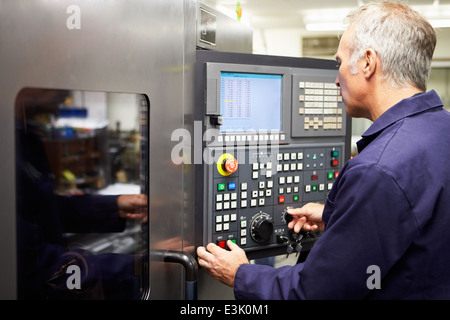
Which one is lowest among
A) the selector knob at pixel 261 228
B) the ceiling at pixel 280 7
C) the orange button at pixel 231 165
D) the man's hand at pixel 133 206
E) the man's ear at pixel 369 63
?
the selector knob at pixel 261 228

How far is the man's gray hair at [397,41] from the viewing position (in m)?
0.93

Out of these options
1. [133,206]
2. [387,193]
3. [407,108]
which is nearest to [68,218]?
[133,206]

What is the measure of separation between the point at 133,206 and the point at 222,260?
28 cm

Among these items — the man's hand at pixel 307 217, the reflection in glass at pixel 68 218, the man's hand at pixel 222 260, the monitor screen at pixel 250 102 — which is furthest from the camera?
the man's hand at pixel 307 217

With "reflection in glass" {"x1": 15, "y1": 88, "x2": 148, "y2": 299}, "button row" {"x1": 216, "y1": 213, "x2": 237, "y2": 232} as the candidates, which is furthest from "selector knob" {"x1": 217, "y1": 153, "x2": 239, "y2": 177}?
"reflection in glass" {"x1": 15, "y1": 88, "x2": 148, "y2": 299}

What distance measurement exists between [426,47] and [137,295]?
90cm

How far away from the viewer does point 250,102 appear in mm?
1203

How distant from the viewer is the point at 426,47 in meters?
0.95

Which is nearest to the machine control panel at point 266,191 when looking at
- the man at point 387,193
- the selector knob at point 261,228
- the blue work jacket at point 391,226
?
the selector knob at point 261,228

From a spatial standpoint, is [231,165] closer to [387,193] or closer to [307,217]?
[307,217]

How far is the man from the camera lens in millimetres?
795

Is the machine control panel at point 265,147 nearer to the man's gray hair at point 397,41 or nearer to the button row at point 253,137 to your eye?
→ the button row at point 253,137

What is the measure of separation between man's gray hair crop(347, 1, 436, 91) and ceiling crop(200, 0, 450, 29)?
3355mm

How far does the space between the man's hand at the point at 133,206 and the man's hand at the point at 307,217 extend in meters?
0.52
